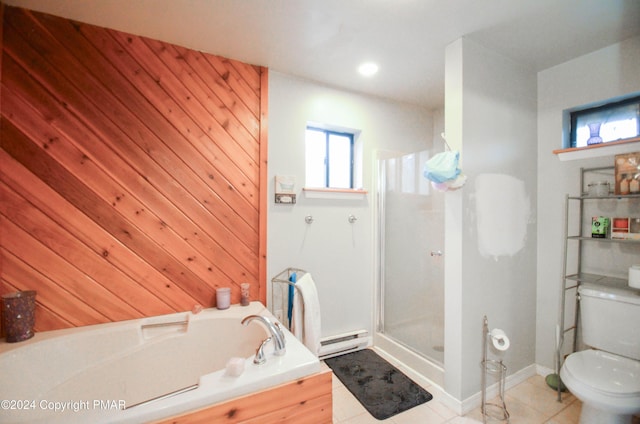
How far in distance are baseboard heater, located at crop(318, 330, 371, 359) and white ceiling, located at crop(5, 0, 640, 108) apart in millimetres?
2398

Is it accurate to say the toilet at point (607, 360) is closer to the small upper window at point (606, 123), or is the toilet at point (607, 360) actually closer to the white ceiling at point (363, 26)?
the small upper window at point (606, 123)

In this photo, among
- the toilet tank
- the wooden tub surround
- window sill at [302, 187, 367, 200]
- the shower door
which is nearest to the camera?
the wooden tub surround

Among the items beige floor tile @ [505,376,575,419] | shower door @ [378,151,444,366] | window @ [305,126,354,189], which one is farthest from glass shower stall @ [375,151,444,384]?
beige floor tile @ [505,376,575,419]

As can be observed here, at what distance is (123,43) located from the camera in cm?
180

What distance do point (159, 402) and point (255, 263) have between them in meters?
1.21

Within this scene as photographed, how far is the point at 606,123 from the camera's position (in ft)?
6.73

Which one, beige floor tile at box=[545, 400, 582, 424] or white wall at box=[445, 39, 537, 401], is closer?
beige floor tile at box=[545, 400, 582, 424]

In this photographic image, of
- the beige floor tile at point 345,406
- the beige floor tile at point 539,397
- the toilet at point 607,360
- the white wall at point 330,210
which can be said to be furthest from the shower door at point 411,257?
the toilet at point 607,360

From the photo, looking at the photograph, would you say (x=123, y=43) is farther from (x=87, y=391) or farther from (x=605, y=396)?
(x=605, y=396)

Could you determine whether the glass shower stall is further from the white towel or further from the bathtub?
the bathtub

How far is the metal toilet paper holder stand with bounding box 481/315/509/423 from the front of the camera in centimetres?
178

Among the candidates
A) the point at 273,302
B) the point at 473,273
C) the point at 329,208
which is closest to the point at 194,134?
the point at 329,208

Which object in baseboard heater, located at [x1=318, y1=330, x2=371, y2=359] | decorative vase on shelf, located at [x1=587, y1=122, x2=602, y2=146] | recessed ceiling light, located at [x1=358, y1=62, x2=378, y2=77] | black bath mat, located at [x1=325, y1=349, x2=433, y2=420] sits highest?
recessed ceiling light, located at [x1=358, y1=62, x2=378, y2=77]

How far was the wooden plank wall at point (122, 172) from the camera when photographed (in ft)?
5.19
